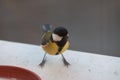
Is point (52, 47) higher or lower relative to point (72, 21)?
higher

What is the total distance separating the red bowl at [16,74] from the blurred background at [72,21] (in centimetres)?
111

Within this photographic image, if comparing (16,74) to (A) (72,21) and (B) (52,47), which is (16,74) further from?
(A) (72,21)

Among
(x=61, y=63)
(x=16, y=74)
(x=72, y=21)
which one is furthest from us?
(x=72, y=21)

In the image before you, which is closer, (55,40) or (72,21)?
(55,40)

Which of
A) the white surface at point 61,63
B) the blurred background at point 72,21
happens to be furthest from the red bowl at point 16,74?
the blurred background at point 72,21

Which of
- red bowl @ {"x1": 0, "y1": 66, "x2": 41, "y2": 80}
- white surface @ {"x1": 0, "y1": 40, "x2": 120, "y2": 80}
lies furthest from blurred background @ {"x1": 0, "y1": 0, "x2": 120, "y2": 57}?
red bowl @ {"x1": 0, "y1": 66, "x2": 41, "y2": 80}

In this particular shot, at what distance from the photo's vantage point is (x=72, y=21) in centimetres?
183

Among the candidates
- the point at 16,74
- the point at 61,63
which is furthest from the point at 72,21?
the point at 16,74

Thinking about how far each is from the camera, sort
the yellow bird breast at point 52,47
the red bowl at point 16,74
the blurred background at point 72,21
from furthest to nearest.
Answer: the blurred background at point 72,21 < the yellow bird breast at point 52,47 < the red bowl at point 16,74

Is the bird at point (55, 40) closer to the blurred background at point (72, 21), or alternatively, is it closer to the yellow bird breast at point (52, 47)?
the yellow bird breast at point (52, 47)

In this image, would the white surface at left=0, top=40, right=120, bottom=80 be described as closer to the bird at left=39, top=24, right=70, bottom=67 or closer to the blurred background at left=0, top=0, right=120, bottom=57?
the bird at left=39, top=24, right=70, bottom=67

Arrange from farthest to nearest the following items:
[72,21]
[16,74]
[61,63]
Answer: [72,21]
[61,63]
[16,74]

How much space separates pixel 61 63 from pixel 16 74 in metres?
0.18

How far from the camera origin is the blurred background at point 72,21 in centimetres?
175
